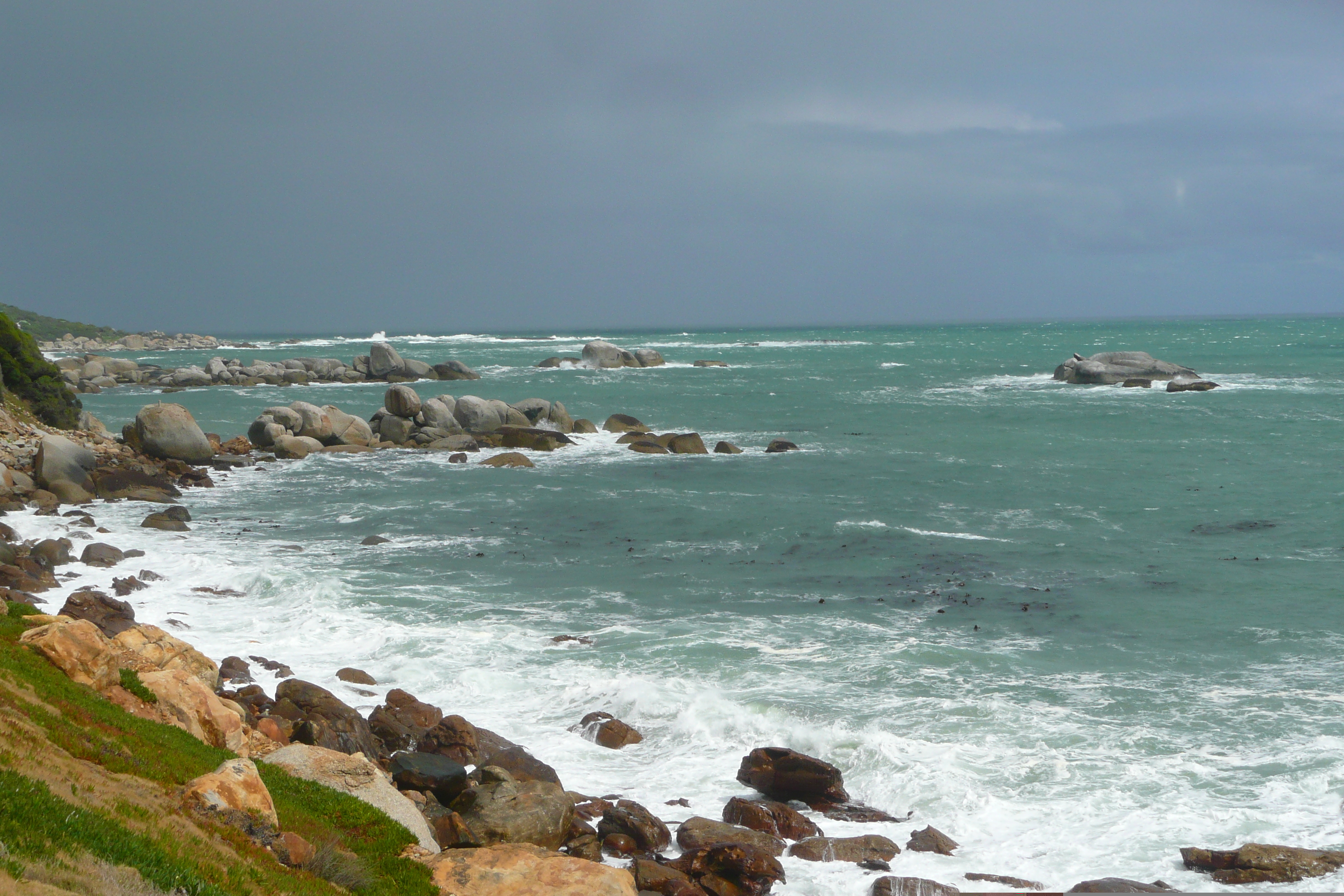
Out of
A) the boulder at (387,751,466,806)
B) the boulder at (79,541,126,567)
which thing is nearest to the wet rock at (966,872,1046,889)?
the boulder at (387,751,466,806)

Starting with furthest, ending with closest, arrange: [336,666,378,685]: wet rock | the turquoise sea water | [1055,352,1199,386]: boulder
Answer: [1055,352,1199,386]: boulder < [336,666,378,685]: wet rock < the turquoise sea water

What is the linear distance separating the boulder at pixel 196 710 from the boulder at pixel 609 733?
16.7 ft

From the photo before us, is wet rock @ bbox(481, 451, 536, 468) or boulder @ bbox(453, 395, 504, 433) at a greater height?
boulder @ bbox(453, 395, 504, 433)

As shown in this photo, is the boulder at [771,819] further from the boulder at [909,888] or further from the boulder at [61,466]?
the boulder at [61,466]

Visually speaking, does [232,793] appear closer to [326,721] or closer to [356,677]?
[326,721]

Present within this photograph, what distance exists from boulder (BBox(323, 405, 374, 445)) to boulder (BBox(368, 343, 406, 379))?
38763 mm

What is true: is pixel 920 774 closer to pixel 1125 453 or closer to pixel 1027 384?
pixel 1125 453

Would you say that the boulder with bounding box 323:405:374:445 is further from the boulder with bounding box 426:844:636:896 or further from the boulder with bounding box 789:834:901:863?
the boulder with bounding box 426:844:636:896

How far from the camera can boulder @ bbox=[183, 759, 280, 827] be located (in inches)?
351

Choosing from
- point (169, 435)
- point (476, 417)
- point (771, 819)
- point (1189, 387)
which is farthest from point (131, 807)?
point (1189, 387)

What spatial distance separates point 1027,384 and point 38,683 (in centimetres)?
7572

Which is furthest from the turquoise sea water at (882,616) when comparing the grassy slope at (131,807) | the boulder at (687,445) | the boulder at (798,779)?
the grassy slope at (131,807)

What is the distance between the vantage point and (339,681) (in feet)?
55.2

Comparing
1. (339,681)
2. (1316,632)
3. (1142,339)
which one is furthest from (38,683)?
(1142,339)
